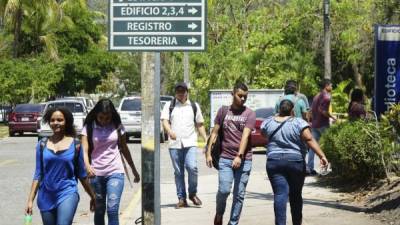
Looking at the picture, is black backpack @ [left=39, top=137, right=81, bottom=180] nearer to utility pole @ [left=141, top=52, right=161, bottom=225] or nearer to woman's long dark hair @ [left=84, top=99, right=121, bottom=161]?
utility pole @ [left=141, top=52, right=161, bottom=225]

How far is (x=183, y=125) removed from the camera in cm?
1154

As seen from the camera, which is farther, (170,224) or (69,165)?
(170,224)

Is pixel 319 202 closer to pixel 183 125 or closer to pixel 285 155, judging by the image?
pixel 183 125

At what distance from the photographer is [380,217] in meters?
9.93

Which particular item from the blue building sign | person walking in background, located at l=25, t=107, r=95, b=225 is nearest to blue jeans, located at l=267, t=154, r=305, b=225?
person walking in background, located at l=25, t=107, r=95, b=225

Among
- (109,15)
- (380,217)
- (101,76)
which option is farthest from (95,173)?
(101,76)

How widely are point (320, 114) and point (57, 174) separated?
9.23m

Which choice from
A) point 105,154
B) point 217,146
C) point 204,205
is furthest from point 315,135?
point 105,154

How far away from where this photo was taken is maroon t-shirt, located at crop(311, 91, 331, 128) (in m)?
15.3

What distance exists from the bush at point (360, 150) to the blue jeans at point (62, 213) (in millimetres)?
5962

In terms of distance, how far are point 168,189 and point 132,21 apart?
7350mm

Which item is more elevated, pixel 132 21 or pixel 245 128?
pixel 132 21

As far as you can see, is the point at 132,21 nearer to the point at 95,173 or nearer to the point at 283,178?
the point at 95,173

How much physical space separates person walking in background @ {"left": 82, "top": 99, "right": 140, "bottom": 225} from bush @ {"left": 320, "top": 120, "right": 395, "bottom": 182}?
186 inches
